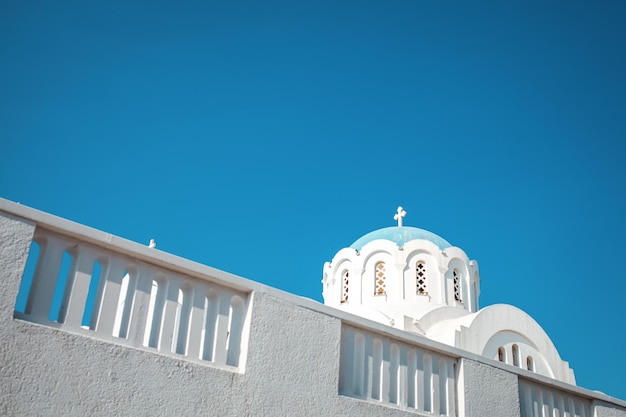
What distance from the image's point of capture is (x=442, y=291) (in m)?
17.0

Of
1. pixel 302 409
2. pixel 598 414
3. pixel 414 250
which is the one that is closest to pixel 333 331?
pixel 302 409

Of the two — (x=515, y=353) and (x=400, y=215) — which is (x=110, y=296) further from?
(x=400, y=215)

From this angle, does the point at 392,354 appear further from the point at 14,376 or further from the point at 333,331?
the point at 14,376

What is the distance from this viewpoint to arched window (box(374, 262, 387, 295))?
56.2ft

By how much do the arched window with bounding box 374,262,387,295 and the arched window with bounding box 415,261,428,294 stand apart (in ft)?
2.56

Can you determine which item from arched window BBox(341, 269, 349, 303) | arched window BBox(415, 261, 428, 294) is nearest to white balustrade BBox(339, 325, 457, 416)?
arched window BBox(415, 261, 428, 294)

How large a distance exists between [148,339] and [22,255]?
96 centimetres

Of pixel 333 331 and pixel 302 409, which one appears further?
pixel 333 331

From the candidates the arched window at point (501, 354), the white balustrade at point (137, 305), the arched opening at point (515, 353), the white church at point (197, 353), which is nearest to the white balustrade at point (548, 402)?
the white church at point (197, 353)

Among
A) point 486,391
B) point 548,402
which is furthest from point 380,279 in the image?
point 486,391

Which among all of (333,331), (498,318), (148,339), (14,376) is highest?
(498,318)

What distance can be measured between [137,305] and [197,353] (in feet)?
1.68

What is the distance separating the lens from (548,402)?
6.65 metres

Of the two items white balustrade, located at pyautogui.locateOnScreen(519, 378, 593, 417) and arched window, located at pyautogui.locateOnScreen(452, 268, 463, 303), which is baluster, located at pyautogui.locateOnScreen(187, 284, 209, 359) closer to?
white balustrade, located at pyautogui.locateOnScreen(519, 378, 593, 417)
